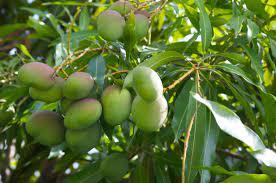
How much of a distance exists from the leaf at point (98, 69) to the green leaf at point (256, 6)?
1.45 feet

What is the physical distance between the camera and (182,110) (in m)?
1.18

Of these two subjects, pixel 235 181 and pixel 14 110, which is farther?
pixel 14 110

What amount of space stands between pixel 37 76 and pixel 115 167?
38 centimetres

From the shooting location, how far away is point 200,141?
3.38ft

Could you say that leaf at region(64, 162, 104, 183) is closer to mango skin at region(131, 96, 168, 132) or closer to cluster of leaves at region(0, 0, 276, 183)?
cluster of leaves at region(0, 0, 276, 183)

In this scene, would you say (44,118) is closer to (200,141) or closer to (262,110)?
(200,141)

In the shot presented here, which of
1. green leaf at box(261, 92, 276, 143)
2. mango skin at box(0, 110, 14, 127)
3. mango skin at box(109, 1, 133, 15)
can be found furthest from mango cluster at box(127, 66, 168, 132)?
mango skin at box(0, 110, 14, 127)

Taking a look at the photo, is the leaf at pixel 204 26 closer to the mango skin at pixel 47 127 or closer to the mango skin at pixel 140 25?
the mango skin at pixel 140 25

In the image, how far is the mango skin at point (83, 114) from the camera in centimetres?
98

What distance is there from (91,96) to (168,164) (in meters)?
0.53

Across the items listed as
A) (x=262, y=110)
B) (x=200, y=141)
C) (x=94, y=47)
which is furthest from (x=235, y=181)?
(x=94, y=47)

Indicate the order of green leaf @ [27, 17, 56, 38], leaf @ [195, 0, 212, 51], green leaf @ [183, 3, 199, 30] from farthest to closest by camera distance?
green leaf @ [27, 17, 56, 38] < green leaf @ [183, 3, 199, 30] < leaf @ [195, 0, 212, 51]

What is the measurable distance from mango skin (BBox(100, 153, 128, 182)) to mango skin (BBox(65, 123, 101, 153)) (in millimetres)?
243

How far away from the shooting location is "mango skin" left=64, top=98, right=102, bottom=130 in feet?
3.22
